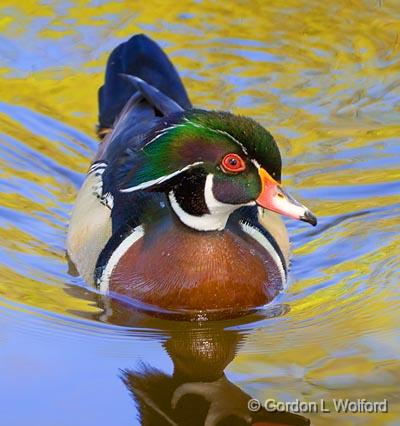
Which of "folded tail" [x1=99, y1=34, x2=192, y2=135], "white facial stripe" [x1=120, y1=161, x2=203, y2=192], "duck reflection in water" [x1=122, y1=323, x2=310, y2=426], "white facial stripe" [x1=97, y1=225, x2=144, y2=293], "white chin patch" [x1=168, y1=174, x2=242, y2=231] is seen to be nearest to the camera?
"duck reflection in water" [x1=122, y1=323, x2=310, y2=426]

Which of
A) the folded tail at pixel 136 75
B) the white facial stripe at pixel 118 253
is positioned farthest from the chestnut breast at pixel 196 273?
the folded tail at pixel 136 75

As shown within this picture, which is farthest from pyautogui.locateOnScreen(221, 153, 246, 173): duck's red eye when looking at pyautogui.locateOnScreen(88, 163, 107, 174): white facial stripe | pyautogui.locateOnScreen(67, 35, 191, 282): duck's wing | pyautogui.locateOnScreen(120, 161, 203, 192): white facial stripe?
pyautogui.locateOnScreen(88, 163, 107, 174): white facial stripe

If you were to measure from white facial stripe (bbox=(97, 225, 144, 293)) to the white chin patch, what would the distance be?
381 mm

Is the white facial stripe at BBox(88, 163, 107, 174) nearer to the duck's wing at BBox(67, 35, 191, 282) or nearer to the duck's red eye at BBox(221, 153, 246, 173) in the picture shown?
the duck's wing at BBox(67, 35, 191, 282)

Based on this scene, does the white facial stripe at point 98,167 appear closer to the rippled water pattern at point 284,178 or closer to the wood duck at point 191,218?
the wood duck at point 191,218

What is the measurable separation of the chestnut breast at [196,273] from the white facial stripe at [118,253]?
4.8 inches

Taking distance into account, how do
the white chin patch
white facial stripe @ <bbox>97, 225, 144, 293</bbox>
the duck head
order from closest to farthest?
1. the duck head
2. the white chin patch
3. white facial stripe @ <bbox>97, 225, 144, 293</bbox>

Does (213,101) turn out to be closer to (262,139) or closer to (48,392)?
(262,139)

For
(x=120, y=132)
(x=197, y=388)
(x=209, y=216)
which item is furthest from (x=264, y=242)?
(x=197, y=388)

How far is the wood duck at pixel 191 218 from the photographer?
6090 millimetres

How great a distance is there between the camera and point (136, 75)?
27.3 ft

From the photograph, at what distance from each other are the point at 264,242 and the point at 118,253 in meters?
0.83

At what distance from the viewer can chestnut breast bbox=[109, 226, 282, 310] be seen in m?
6.36

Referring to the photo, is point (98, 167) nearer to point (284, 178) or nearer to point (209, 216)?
point (284, 178)
